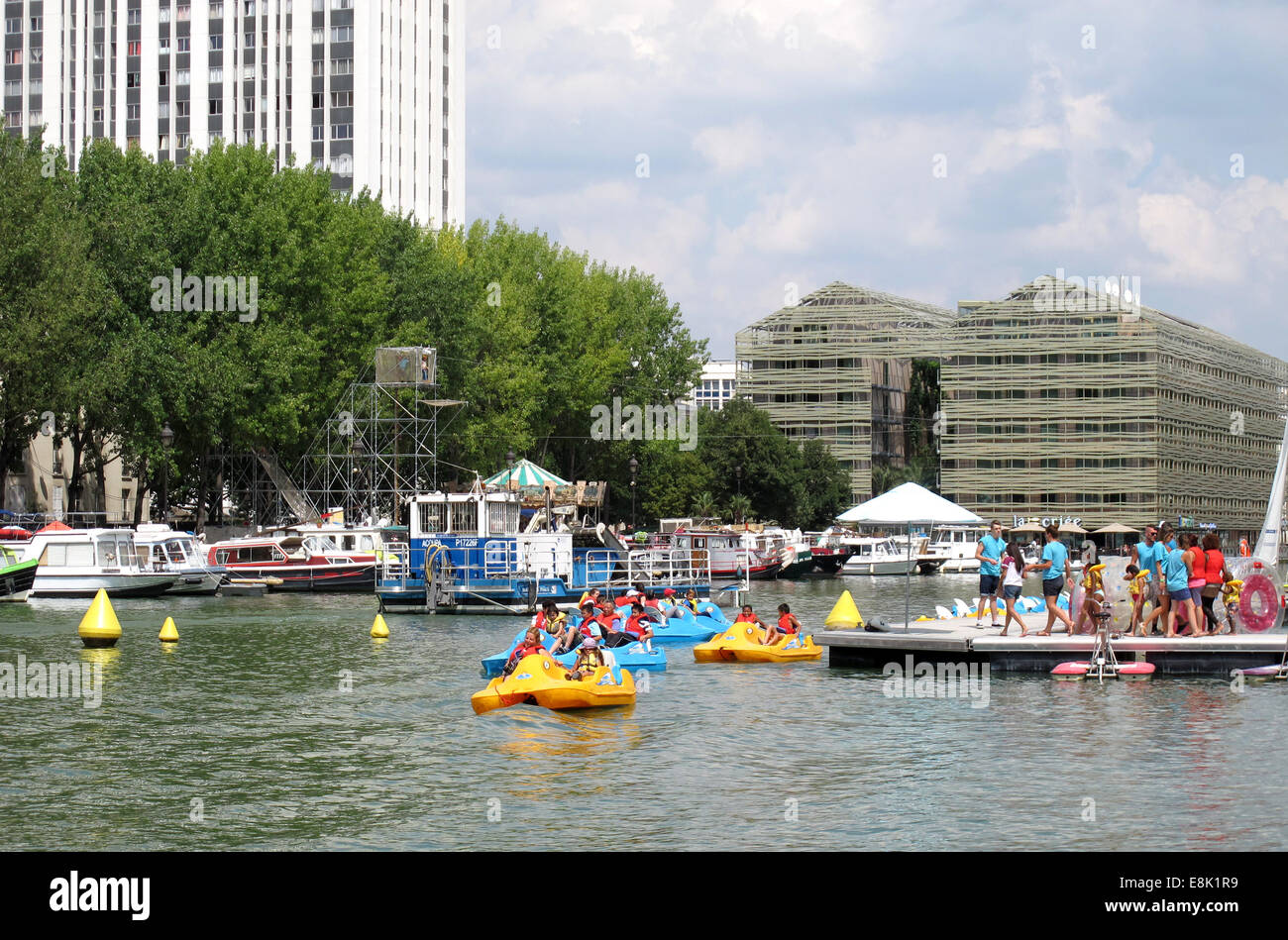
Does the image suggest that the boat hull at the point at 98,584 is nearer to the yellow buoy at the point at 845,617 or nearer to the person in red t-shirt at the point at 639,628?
the person in red t-shirt at the point at 639,628

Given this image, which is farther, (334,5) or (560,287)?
(334,5)

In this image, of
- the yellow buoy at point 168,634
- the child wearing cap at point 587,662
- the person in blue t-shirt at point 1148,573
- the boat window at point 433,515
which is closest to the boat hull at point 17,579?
the boat window at point 433,515

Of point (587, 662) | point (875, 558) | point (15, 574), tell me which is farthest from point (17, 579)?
point (875, 558)

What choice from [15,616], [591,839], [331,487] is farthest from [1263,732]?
[331,487]

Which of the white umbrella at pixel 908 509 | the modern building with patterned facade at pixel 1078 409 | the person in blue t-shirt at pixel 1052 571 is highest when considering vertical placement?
the modern building with patterned facade at pixel 1078 409

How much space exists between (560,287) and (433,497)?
3551 centimetres

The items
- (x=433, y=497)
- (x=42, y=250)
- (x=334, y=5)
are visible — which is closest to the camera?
(x=433, y=497)

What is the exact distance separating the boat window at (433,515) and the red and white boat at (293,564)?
932 centimetres

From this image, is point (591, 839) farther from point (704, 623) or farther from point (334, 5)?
point (334, 5)

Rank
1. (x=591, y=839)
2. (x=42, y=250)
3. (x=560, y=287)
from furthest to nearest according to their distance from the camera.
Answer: (x=560, y=287)
(x=42, y=250)
(x=591, y=839)

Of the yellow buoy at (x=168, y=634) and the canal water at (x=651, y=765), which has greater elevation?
the yellow buoy at (x=168, y=634)

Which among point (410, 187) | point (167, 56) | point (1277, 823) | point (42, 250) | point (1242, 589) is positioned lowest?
point (1277, 823)

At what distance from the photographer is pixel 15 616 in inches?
1775

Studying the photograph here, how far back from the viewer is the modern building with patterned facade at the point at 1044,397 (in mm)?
123562
